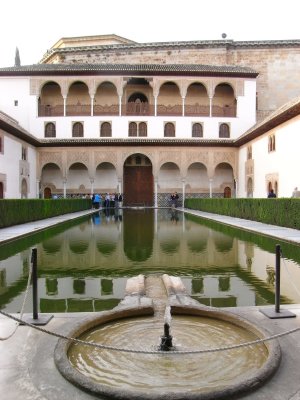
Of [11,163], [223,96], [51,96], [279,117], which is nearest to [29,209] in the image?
[11,163]

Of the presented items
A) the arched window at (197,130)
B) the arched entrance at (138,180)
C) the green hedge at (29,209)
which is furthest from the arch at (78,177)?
the arched window at (197,130)

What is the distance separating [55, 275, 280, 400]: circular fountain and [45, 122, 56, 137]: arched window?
31.5 m

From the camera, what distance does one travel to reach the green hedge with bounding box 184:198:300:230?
14.9m

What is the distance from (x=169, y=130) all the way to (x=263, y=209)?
59.8 feet

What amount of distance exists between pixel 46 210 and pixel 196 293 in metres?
16.2

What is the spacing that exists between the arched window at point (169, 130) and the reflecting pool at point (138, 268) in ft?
73.7

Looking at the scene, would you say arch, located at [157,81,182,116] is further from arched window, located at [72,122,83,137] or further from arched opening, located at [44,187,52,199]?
arched opening, located at [44,187,52,199]

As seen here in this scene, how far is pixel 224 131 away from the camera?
115 feet

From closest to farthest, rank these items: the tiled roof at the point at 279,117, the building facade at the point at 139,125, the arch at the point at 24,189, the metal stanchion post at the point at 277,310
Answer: the metal stanchion post at the point at 277,310 → the tiled roof at the point at 279,117 → the arch at the point at 24,189 → the building facade at the point at 139,125

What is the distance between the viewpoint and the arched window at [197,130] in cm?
3503

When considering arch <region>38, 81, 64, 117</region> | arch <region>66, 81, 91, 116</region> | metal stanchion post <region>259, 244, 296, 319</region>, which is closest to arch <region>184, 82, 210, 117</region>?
arch <region>66, 81, 91, 116</region>

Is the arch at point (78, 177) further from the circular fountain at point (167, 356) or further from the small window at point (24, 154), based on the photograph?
the circular fountain at point (167, 356)

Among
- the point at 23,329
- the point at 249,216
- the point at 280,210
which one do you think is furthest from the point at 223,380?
the point at 249,216

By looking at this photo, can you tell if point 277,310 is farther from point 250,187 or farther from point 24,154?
point 24,154
